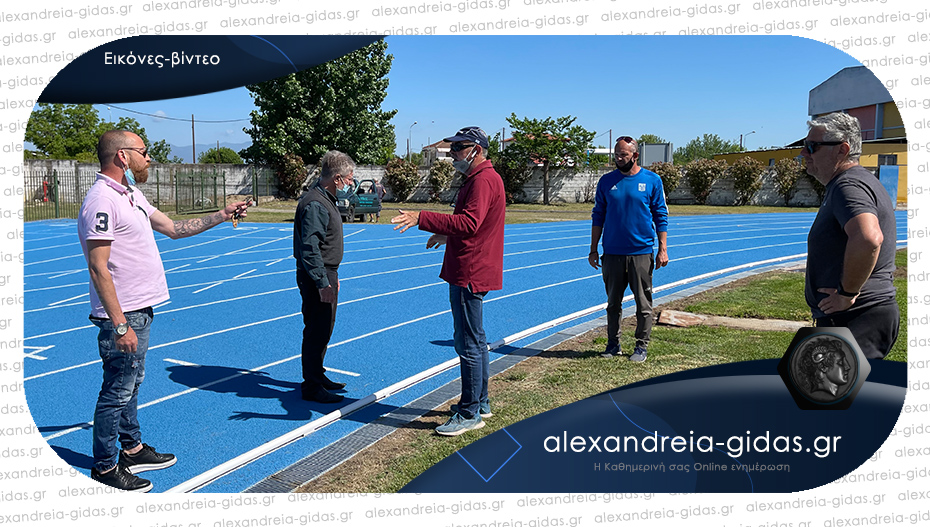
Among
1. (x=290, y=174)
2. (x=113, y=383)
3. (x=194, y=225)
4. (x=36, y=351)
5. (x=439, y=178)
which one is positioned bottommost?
(x=36, y=351)

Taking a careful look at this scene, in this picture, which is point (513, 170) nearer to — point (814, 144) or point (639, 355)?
point (639, 355)

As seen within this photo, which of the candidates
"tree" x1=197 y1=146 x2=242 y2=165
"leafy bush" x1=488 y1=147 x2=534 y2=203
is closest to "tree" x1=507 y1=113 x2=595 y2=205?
"leafy bush" x1=488 y1=147 x2=534 y2=203

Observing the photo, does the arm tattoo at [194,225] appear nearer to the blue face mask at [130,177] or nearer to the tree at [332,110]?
the blue face mask at [130,177]

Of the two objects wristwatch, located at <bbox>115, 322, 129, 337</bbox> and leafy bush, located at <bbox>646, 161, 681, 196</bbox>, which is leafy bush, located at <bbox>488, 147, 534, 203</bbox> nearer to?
leafy bush, located at <bbox>646, 161, 681, 196</bbox>

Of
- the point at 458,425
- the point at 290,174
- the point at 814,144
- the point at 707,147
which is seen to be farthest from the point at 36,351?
the point at 707,147

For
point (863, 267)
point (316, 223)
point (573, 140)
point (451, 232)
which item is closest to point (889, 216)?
point (863, 267)

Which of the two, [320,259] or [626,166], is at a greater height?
[626,166]

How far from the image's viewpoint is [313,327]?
530cm

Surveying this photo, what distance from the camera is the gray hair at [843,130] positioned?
3.49 m

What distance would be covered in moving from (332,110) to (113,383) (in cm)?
1169

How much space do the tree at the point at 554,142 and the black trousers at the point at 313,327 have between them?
26.2 meters

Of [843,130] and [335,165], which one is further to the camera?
[335,165]

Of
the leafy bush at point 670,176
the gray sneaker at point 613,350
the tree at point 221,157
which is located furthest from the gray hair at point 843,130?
the tree at point 221,157

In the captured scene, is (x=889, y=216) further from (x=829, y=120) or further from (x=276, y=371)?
(x=276, y=371)
